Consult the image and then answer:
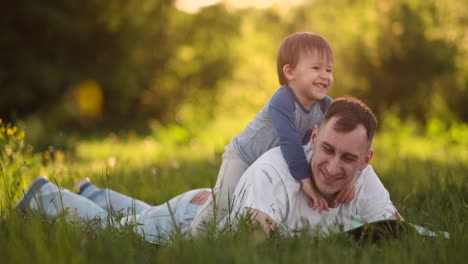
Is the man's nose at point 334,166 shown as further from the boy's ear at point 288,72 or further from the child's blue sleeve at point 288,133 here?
the boy's ear at point 288,72

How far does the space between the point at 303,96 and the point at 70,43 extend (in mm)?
12779

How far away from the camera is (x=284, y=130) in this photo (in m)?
2.75

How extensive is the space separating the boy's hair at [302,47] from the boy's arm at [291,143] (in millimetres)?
196

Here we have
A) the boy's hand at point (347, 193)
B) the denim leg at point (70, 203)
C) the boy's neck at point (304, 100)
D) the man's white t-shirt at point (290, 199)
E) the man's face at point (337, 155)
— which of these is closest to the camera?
the man's face at point (337, 155)

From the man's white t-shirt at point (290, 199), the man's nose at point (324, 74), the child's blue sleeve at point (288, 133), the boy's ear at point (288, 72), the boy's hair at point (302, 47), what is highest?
the boy's hair at point (302, 47)

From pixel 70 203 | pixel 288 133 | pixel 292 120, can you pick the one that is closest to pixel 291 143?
pixel 288 133

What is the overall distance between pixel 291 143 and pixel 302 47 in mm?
623

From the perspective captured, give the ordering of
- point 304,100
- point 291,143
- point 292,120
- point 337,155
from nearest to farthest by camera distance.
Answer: point 337,155 → point 291,143 → point 292,120 → point 304,100

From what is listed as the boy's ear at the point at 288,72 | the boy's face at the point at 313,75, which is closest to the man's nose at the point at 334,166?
the boy's face at the point at 313,75

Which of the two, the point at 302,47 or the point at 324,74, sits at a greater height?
the point at 302,47

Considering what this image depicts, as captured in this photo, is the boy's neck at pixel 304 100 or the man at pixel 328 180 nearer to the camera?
the man at pixel 328 180

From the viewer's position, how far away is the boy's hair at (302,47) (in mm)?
2877

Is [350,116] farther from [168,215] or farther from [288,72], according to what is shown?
[168,215]

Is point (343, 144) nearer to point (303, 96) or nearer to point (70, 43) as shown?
point (303, 96)
